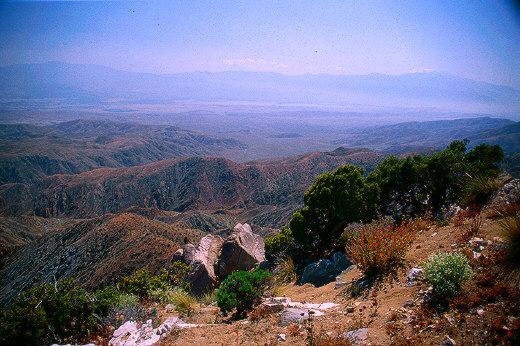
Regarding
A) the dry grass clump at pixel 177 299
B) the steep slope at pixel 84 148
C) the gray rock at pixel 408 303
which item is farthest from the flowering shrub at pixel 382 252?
the steep slope at pixel 84 148

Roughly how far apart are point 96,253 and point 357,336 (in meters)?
27.8

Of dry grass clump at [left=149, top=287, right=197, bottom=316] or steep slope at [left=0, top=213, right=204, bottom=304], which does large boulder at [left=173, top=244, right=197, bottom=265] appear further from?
steep slope at [left=0, top=213, right=204, bottom=304]

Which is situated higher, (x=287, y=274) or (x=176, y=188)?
(x=287, y=274)

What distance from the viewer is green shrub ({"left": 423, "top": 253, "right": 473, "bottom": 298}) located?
3.91 meters

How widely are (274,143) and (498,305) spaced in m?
190

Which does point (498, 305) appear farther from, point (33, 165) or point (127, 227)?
point (33, 165)

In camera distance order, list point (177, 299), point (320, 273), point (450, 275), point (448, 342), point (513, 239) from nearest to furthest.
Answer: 1. point (448, 342)
2. point (513, 239)
3. point (450, 275)
4. point (177, 299)
5. point (320, 273)

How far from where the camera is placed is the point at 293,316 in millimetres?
5023

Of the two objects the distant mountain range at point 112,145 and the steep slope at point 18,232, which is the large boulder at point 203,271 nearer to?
the steep slope at point 18,232

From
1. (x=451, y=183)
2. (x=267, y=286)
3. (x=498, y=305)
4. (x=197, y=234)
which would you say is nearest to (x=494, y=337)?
(x=498, y=305)

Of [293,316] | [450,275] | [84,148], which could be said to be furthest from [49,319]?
[84,148]

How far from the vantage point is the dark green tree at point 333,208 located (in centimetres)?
1030

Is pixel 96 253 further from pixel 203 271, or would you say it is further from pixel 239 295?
pixel 239 295

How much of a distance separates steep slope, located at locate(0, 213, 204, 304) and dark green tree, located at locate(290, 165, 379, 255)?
484 inches
